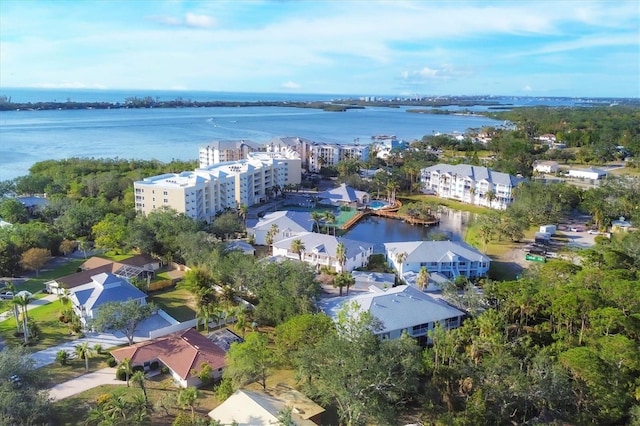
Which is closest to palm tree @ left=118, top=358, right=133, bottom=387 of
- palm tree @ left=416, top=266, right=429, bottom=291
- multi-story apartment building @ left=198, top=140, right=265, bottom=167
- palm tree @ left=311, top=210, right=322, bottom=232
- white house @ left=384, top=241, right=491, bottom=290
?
palm tree @ left=416, top=266, right=429, bottom=291

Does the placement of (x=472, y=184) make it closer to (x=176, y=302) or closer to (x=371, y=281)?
(x=371, y=281)

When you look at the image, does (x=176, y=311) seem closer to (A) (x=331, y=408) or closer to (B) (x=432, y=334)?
(A) (x=331, y=408)

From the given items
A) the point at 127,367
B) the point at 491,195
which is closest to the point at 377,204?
the point at 491,195

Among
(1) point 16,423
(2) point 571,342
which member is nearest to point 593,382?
(2) point 571,342

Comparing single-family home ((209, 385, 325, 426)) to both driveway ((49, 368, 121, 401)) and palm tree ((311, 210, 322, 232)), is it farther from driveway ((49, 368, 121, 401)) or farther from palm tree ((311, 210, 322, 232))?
palm tree ((311, 210, 322, 232))

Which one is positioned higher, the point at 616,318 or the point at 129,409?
the point at 616,318

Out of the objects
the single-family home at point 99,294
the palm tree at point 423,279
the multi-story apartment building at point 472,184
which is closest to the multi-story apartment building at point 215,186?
the single-family home at point 99,294
